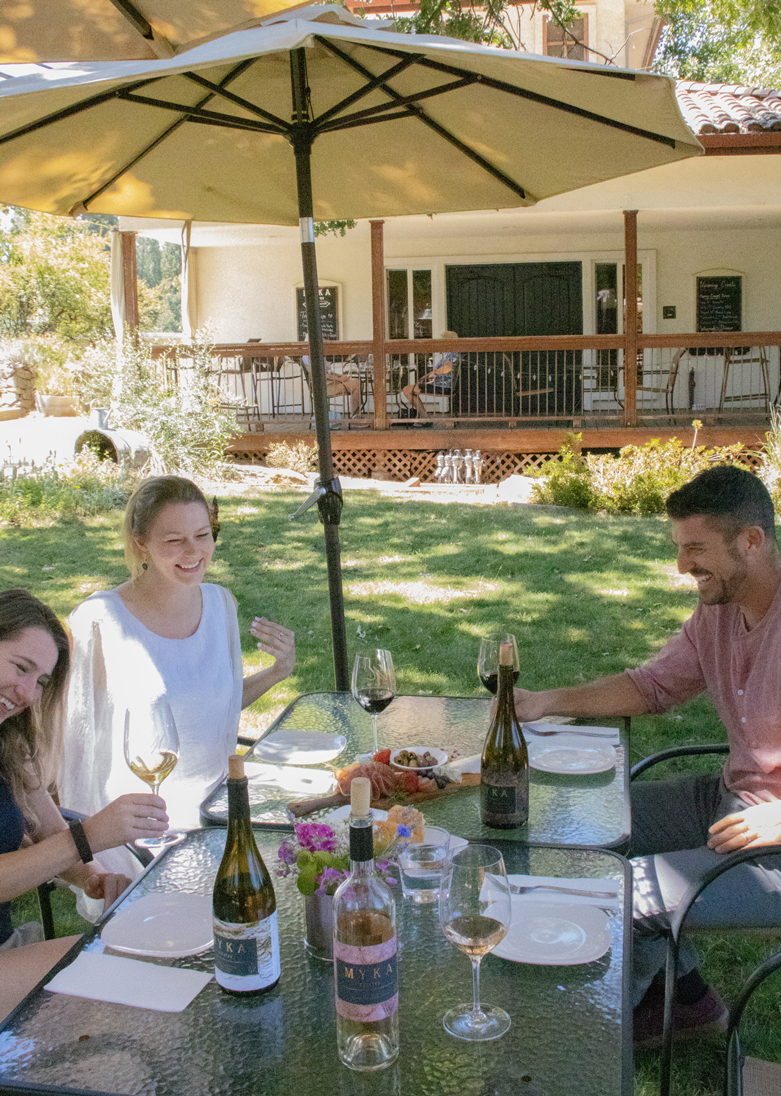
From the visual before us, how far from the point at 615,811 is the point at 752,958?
1439 millimetres

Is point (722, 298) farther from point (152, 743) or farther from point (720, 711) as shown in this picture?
point (152, 743)

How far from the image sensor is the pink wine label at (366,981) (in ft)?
4.70

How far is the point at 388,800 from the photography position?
2287mm

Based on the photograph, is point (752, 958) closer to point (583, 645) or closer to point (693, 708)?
point (693, 708)

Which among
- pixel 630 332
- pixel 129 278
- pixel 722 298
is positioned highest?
pixel 129 278

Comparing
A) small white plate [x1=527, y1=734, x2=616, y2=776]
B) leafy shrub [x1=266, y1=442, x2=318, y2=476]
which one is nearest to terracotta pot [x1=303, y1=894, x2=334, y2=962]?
small white plate [x1=527, y1=734, x2=616, y2=776]

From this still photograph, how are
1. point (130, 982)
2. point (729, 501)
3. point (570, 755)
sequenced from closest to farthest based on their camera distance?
point (130, 982) < point (570, 755) < point (729, 501)

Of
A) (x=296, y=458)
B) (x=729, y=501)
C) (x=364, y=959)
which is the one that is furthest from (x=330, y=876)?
(x=296, y=458)

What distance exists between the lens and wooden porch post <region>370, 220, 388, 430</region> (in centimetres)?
1310

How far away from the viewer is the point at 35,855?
202 centimetres

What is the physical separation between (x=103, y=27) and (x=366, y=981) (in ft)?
13.1

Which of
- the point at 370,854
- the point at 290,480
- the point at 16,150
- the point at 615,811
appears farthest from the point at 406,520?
the point at 370,854

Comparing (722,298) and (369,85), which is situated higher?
(722,298)

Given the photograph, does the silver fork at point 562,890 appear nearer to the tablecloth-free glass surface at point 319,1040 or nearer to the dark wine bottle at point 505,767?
the tablecloth-free glass surface at point 319,1040
